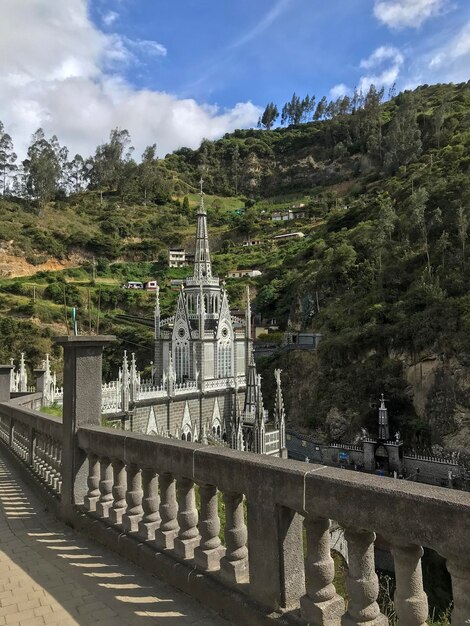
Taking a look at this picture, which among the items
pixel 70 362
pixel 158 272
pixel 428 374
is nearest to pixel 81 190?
pixel 158 272

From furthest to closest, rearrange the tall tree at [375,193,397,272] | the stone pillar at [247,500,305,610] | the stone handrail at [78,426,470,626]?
the tall tree at [375,193,397,272] → the stone pillar at [247,500,305,610] → the stone handrail at [78,426,470,626]

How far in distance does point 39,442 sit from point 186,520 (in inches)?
170

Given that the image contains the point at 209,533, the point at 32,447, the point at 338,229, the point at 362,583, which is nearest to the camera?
the point at 362,583

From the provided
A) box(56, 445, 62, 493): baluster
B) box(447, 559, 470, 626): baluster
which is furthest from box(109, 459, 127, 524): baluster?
box(447, 559, 470, 626): baluster

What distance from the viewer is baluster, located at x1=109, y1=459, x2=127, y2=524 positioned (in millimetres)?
4578

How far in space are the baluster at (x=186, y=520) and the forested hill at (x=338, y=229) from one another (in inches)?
1184

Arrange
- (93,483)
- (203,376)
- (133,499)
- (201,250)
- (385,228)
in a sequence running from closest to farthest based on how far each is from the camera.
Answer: (133,499), (93,483), (203,376), (201,250), (385,228)

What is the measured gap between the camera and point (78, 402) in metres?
5.38

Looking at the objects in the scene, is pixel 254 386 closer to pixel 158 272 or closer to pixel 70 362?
pixel 70 362

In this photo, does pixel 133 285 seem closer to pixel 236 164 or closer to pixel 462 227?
pixel 462 227

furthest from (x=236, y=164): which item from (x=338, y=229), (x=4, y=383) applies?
(x=4, y=383)

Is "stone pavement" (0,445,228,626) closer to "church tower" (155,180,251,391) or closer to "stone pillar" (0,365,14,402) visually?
"stone pillar" (0,365,14,402)

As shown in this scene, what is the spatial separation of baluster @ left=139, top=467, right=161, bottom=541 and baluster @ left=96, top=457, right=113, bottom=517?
0.84 metres

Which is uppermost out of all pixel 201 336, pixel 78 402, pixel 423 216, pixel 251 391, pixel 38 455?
pixel 423 216
